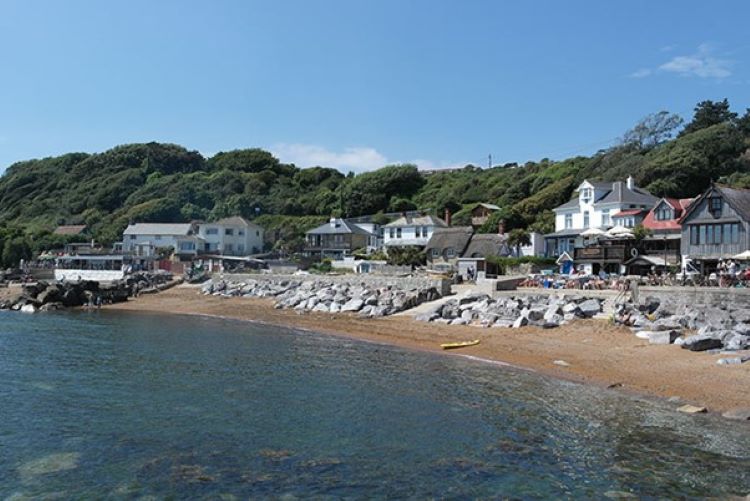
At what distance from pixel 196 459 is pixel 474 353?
54.6ft

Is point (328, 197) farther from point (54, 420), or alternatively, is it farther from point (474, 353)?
point (54, 420)

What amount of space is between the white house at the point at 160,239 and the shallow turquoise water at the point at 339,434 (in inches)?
2303

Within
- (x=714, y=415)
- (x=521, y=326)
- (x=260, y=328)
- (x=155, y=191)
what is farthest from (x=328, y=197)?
(x=714, y=415)

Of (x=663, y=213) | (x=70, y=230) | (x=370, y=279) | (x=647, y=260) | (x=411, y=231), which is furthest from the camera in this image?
(x=70, y=230)

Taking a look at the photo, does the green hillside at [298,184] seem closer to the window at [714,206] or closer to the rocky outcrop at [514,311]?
the window at [714,206]

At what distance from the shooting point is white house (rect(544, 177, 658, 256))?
58.2 m

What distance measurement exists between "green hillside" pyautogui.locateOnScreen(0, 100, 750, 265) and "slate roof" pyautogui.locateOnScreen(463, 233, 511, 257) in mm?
10469

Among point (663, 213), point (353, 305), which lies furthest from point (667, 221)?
point (353, 305)

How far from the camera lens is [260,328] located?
130 feet

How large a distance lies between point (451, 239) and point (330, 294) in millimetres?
17529

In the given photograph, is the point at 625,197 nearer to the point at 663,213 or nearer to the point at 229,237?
the point at 663,213

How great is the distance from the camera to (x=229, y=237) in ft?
287

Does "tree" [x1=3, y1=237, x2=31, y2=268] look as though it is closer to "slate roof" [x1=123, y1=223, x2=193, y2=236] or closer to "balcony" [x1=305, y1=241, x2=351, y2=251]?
"slate roof" [x1=123, y1=223, x2=193, y2=236]

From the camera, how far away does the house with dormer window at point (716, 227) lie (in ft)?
132
